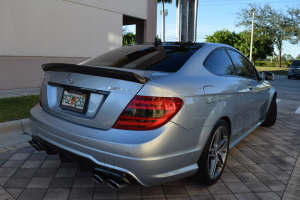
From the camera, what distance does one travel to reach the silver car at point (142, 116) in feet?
7.06

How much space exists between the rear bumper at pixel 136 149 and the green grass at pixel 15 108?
2.63m

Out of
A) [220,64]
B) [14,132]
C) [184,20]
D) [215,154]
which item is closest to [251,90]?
[220,64]

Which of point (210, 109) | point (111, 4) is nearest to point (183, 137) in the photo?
point (210, 109)

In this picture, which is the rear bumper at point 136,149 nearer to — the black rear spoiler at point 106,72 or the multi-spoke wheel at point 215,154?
the multi-spoke wheel at point 215,154

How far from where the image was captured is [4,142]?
4.05 meters

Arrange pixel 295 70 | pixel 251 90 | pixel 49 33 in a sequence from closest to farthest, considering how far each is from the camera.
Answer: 1. pixel 251 90
2. pixel 49 33
3. pixel 295 70

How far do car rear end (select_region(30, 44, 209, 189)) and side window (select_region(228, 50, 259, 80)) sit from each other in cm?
152

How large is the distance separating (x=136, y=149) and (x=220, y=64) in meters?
1.67

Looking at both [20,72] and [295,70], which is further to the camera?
[295,70]

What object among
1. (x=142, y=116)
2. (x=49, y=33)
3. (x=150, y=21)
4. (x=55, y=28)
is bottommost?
(x=142, y=116)

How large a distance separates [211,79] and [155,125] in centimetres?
95

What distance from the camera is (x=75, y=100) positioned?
2469 millimetres

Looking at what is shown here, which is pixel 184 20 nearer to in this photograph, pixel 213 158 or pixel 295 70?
pixel 295 70

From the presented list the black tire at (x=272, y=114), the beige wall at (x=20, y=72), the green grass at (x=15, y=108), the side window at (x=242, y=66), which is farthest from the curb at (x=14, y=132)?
the beige wall at (x=20, y=72)
